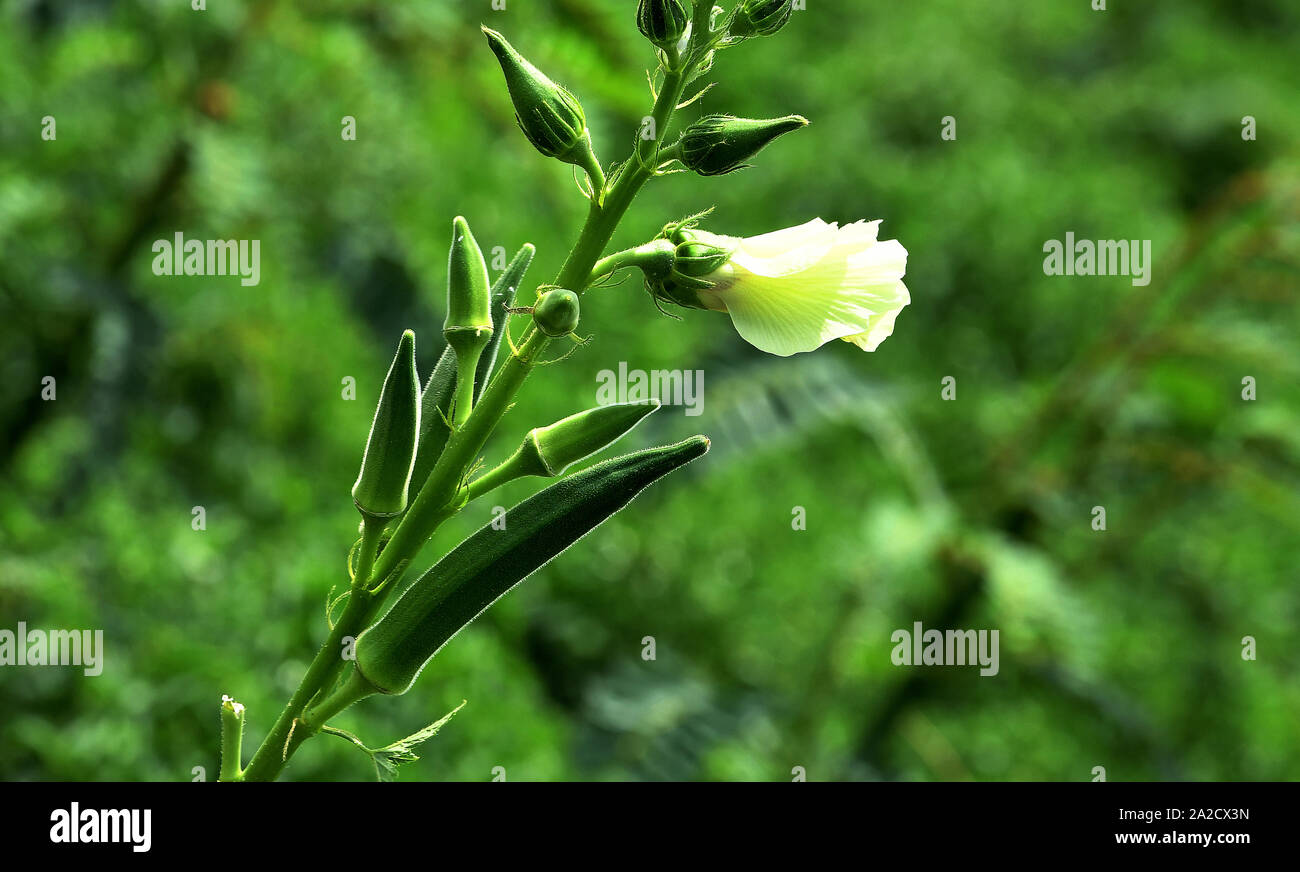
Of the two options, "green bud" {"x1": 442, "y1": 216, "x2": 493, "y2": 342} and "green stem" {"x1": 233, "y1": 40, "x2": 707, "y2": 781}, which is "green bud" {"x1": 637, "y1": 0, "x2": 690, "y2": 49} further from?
"green bud" {"x1": 442, "y1": 216, "x2": 493, "y2": 342}

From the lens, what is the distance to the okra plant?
61cm

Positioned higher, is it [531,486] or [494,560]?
[531,486]

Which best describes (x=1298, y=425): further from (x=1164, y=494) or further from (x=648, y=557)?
(x=648, y=557)

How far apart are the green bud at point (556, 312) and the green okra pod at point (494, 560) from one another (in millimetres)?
97

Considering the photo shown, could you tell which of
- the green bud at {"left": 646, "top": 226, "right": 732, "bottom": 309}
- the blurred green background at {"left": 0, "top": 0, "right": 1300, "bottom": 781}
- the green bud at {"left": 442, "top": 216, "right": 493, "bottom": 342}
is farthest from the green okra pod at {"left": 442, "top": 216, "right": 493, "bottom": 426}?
the blurred green background at {"left": 0, "top": 0, "right": 1300, "bottom": 781}

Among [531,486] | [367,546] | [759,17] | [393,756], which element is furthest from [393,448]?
[531,486]

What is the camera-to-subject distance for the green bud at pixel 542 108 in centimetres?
62

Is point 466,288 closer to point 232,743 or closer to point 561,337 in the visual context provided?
point 561,337

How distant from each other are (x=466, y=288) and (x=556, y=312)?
0.10m

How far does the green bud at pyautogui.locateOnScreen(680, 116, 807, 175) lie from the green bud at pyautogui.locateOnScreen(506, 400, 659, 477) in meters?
0.14

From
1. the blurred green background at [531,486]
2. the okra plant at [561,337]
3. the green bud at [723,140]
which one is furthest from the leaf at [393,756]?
the blurred green background at [531,486]

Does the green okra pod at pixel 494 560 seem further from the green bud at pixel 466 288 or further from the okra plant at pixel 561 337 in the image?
the green bud at pixel 466 288

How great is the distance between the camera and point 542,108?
621 mm

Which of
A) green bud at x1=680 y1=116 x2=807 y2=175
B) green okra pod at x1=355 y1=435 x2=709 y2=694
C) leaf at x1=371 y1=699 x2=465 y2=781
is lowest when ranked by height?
leaf at x1=371 y1=699 x2=465 y2=781
